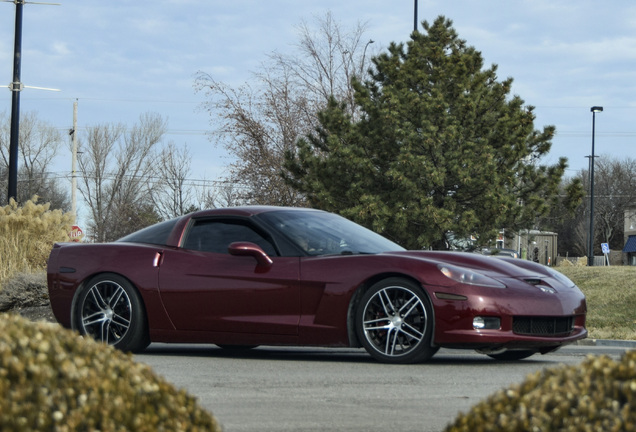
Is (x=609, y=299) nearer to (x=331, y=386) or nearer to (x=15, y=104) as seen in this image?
(x=15, y=104)

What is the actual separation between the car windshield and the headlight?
90cm

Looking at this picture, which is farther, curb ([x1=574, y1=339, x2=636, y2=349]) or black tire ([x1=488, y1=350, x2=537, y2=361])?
curb ([x1=574, y1=339, x2=636, y2=349])

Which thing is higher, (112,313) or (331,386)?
(112,313)

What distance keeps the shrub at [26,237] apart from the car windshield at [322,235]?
977cm

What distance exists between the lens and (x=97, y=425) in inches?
95.3

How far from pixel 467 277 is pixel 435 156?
1542 cm

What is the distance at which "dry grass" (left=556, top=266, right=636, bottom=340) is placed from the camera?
1427cm

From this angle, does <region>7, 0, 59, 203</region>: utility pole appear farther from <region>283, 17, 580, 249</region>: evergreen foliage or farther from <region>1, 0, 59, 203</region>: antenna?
<region>283, 17, 580, 249</region>: evergreen foliage

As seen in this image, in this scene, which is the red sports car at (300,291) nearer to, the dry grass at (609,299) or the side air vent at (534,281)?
the side air vent at (534,281)

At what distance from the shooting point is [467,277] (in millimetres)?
7668

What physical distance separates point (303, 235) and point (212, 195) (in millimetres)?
50038

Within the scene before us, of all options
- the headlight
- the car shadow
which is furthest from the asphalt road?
the headlight

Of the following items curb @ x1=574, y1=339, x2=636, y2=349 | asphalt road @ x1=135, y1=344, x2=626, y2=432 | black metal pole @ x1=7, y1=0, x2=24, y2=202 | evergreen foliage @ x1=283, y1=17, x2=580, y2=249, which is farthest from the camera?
evergreen foliage @ x1=283, y1=17, x2=580, y2=249

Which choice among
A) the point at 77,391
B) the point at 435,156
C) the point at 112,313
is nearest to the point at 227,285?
the point at 112,313
